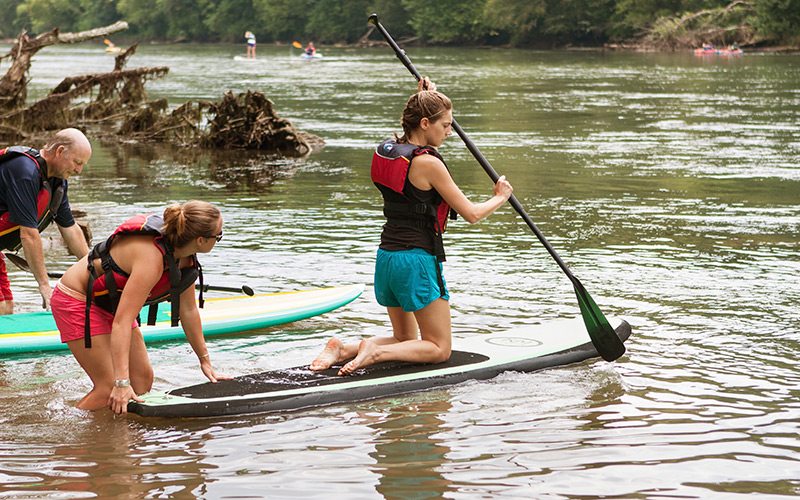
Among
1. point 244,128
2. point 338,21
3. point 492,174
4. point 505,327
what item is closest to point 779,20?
point 244,128

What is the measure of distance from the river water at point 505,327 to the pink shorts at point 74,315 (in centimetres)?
48

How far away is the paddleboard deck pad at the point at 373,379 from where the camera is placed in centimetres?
542

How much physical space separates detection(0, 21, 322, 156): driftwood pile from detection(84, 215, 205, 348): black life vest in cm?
1351

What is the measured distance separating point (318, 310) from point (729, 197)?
7.11m

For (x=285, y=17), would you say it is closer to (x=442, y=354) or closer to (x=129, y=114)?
(x=129, y=114)

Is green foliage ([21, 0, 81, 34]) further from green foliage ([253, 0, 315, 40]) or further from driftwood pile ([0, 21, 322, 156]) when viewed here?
driftwood pile ([0, 21, 322, 156])

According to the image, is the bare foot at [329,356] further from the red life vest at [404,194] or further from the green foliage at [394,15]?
the green foliage at [394,15]

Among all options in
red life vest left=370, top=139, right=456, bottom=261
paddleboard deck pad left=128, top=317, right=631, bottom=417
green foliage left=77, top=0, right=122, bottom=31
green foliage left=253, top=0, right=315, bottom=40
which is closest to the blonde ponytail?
paddleboard deck pad left=128, top=317, right=631, bottom=417

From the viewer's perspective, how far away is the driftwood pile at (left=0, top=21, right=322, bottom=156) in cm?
Answer: 1903

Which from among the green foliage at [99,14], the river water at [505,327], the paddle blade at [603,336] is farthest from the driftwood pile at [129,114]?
Answer: the green foliage at [99,14]

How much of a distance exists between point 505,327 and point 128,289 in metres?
3.20

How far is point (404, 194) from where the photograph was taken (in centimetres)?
573

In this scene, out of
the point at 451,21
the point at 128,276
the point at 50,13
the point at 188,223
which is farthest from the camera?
the point at 50,13

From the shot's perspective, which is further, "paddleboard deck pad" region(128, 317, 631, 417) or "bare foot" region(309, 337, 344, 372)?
"bare foot" region(309, 337, 344, 372)
